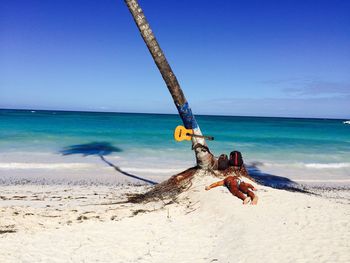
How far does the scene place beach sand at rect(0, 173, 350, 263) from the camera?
5605 mm

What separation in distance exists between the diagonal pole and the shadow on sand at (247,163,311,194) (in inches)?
197

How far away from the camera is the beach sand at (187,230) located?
561 cm

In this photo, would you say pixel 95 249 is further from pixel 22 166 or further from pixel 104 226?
pixel 22 166

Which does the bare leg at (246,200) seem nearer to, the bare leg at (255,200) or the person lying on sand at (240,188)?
the person lying on sand at (240,188)

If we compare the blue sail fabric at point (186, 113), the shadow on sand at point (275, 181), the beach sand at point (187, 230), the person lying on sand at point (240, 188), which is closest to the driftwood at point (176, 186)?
the beach sand at point (187, 230)

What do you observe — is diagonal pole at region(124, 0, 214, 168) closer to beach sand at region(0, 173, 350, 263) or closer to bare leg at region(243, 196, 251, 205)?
beach sand at region(0, 173, 350, 263)

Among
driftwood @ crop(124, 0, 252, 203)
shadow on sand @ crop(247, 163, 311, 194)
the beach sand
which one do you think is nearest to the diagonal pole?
driftwood @ crop(124, 0, 252, 203)

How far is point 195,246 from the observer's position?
6254mm

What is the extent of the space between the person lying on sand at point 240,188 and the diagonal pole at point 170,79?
3.49ft

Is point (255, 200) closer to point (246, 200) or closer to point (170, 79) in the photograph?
point (246, 200)

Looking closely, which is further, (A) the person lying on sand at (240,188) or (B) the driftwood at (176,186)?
(B) the driftwood at (176,186)

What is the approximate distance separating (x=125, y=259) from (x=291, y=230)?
9.60ft

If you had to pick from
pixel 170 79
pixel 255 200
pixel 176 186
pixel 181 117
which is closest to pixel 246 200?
pixel 255 200

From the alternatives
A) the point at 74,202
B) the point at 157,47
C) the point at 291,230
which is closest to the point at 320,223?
the point at 291,230
